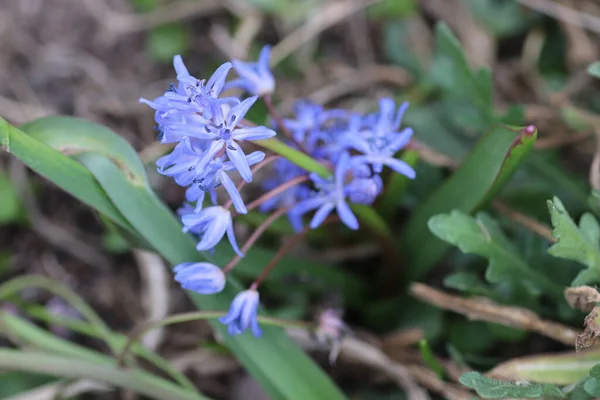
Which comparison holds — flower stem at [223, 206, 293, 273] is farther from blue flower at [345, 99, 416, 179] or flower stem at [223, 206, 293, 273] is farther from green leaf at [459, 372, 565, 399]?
green leaf at [459, 372, 565, 399]

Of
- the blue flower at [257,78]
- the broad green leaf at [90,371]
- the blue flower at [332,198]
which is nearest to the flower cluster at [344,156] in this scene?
the blue flower at [332,198]

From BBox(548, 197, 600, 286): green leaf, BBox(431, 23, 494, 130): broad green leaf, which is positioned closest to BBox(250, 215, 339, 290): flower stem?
BBox(548, 197, 600, 286): green leaf

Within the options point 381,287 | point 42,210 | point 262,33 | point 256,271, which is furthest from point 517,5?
point 42,210

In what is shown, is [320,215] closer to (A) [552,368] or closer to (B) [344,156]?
(B) [344,156]

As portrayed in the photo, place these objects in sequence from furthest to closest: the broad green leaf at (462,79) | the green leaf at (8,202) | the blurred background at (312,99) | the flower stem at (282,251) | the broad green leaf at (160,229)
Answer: the green leaf at (8,202) → the blurred background at (312,99) → the broad green leaf at (462,79) → the flower stem at (282,251) → the broad green leaf at (160,229)

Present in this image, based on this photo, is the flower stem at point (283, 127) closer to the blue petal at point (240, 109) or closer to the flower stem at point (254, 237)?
the flower stem at point (254, 237)

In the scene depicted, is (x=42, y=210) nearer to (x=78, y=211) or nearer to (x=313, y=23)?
(x=78, y=211)
